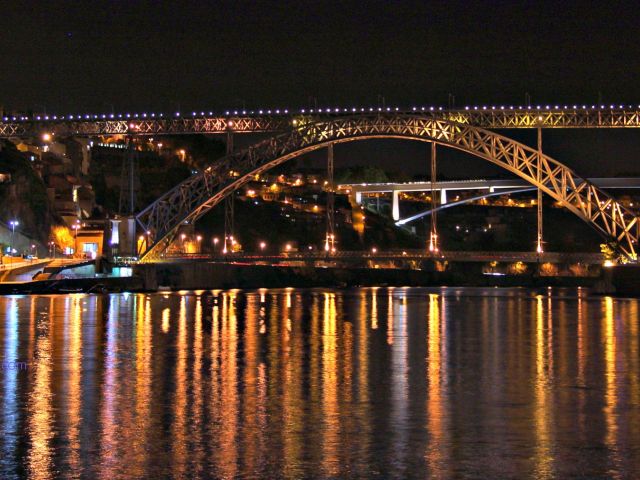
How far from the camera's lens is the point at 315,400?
1844cm

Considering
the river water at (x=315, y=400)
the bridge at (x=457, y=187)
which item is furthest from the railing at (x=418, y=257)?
the river water at (x=315, y=400)

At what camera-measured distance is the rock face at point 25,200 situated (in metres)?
78.2

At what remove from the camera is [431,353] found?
86.9 feet

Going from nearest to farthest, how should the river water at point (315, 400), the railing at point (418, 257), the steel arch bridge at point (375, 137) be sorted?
the river water at point (315, 400) < the railing at point (418, 257) < the steel arch bridge at point (375, 137)

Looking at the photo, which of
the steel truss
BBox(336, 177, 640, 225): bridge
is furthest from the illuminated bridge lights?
BBox(336, 177, 640, 225): bridge

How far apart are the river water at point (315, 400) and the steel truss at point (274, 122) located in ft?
116

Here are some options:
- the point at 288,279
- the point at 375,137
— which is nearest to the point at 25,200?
the point at 288,279

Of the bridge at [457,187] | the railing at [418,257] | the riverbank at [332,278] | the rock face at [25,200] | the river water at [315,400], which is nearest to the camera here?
the river water at [315,400]

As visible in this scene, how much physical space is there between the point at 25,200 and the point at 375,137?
91.9 ft

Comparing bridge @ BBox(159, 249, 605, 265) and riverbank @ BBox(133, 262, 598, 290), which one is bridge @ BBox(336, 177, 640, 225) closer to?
riverbank @ BBox(133, 262, 598, 290)

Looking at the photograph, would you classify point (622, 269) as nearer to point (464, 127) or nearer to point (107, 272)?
point (464, 127)

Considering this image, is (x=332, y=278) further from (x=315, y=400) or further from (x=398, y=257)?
(x=315, y=400)

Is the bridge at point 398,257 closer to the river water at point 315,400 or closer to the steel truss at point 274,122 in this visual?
the steel truss at point 274,122

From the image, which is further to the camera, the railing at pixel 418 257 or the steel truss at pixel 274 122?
the steel truss at pixel 274 122
